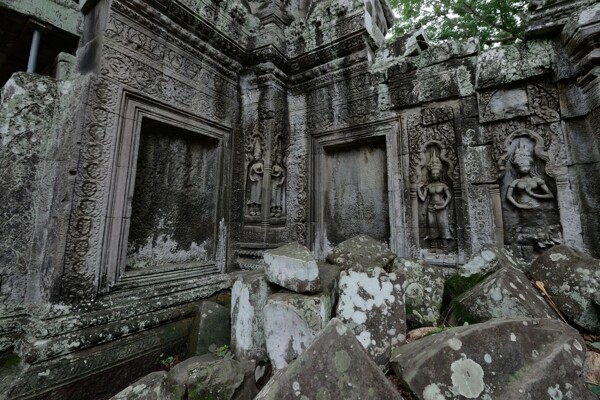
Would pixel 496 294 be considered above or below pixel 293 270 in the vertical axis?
below

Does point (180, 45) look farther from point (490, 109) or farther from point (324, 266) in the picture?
point (490, 109)

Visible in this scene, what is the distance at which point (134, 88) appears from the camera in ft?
9.81

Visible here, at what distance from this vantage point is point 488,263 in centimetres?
229

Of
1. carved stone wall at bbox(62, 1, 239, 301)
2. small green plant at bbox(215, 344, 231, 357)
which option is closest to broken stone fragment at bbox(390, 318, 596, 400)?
small green plant at bbox(215, 344, 231, 357)

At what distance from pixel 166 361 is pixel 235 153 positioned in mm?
2912

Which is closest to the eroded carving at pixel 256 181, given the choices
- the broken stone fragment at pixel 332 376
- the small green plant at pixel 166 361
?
the small green plant at pixel 166 361

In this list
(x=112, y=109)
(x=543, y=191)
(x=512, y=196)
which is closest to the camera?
(x=112, y=109)

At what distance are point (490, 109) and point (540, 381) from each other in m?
3.08

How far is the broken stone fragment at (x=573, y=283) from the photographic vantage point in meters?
1.85

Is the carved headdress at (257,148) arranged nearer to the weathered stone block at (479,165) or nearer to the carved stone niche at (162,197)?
the carved stone niche at (162,197)

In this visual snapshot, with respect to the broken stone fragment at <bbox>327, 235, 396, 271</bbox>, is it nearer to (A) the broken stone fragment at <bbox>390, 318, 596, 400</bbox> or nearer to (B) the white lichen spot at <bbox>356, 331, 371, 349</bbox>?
(B) the white lichen spot at <bbox>356, 331, 371, 349</bbox>

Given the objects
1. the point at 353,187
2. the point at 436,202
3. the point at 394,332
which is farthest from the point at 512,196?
the point at 394,332

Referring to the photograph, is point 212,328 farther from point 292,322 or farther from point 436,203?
point 436,203

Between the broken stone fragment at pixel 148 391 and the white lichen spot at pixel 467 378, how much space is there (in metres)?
1.59
